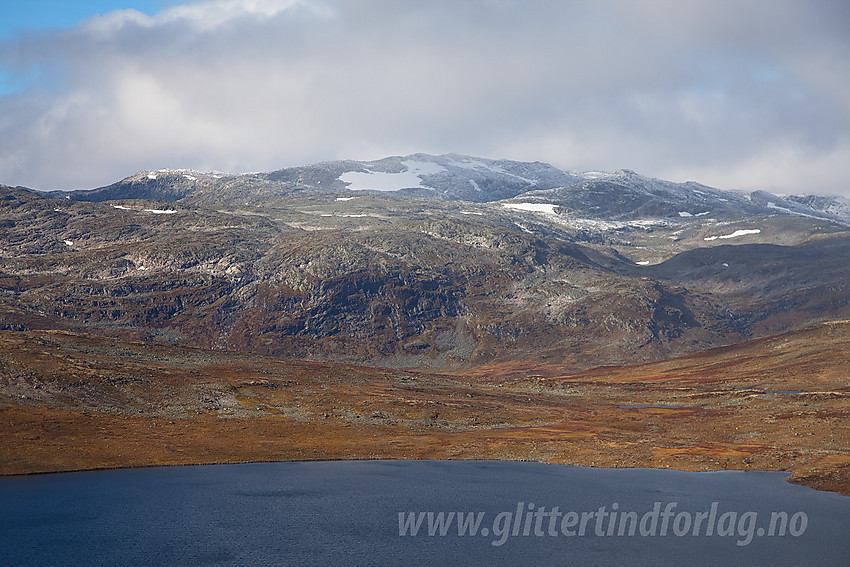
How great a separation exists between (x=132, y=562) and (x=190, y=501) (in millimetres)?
21612

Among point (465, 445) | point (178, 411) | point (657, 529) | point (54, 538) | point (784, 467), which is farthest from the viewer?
point (178, 411)

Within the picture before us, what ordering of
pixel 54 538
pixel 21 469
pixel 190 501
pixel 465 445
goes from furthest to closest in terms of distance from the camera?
pixel 465 445
pixel 21 469
pixel 190 501
pixel 54 538

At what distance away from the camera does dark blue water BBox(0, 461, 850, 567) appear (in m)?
73.8

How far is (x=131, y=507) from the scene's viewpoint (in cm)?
8788

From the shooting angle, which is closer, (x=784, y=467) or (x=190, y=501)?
(x=190, y=501)

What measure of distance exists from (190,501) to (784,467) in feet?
293

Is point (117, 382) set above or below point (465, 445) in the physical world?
above

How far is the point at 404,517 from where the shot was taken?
289ft

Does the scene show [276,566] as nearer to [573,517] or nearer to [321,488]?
[321,488]

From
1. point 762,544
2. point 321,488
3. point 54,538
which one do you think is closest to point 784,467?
point 762,544

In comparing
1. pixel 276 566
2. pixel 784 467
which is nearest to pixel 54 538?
pixel 276 566

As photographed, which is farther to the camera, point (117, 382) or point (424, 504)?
point (117, 382)

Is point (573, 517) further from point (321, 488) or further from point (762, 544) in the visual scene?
point (321, 488)

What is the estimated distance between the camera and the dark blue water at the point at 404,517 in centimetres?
7381
